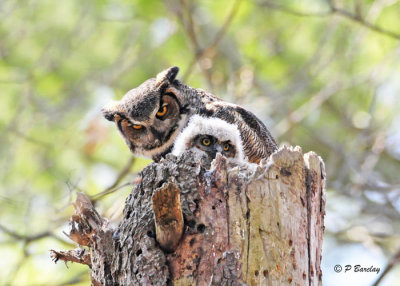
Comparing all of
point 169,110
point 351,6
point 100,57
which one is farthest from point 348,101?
point 169,110

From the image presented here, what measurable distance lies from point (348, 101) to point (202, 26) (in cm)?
230

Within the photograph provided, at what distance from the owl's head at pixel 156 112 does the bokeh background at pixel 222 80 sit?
1520 millimetres

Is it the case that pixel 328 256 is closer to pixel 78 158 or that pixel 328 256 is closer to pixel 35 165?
pixel 78 158

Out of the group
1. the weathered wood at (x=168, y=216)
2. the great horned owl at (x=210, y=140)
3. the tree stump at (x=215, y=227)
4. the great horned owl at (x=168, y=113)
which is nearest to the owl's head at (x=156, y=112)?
the great horned owl at (x=168, y=113)

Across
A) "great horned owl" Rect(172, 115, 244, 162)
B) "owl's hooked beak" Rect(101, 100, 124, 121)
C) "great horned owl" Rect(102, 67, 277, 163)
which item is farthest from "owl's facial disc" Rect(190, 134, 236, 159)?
"owl's hooked beak" Rect(101, 100, 124, 121)

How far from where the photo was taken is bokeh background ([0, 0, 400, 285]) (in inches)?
228

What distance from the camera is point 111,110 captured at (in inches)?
158

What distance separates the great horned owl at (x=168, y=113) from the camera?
12.0 ft

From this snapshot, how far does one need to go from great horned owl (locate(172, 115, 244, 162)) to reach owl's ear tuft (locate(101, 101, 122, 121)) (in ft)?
3.04

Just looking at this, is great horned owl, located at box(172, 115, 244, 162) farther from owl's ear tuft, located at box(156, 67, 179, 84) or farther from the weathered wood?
the weathered wood

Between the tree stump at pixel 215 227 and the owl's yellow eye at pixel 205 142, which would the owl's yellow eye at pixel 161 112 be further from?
the tree stump at pixel 215 227

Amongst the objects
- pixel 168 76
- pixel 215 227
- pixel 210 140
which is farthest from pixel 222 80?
pixel 215 227

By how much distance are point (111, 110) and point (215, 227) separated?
2048 millimetres

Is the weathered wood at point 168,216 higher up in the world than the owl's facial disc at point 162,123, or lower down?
lower down
